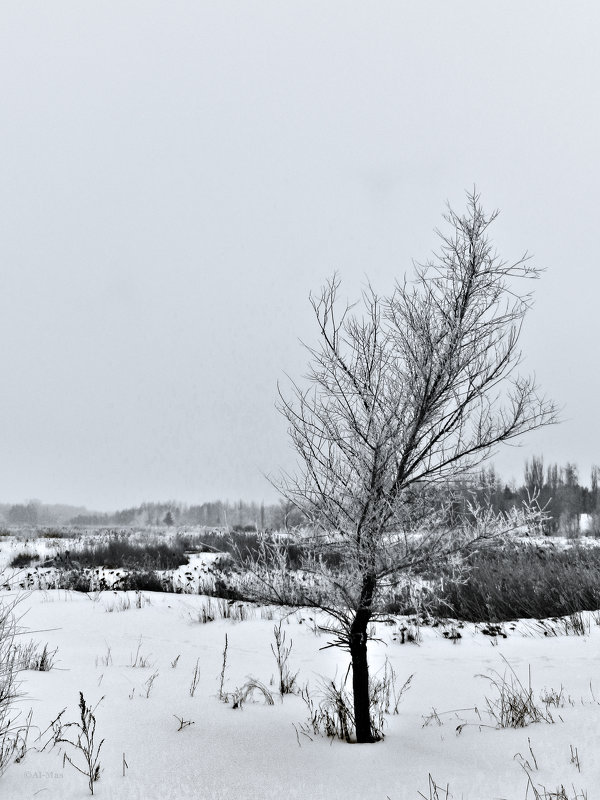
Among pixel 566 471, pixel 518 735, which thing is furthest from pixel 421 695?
pixel 566 471

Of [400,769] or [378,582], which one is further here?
[378,582]

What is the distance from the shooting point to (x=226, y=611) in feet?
28.5

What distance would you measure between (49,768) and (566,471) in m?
70.8

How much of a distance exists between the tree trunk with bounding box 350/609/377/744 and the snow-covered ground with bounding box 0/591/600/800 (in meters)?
0.12

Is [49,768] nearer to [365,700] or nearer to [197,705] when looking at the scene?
[197,705]

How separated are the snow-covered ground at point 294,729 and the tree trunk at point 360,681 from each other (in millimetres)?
118

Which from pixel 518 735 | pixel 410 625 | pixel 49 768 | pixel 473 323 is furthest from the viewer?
pixel 410 625

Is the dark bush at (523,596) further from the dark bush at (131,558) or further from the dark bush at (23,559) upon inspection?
the dark bush at (23,559)

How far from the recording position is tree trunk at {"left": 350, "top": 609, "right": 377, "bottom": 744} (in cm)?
338

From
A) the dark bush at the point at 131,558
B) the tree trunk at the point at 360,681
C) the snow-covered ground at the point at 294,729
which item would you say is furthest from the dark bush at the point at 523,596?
the dark bush at the point at 131,558

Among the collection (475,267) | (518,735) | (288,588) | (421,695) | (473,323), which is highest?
(475,267)

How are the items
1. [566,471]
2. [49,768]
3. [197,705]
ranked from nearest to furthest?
[49,768], [197,705], [566,471]

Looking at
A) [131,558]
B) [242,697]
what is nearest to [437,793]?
[242,697]

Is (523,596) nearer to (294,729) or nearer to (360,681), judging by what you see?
(294,729)
